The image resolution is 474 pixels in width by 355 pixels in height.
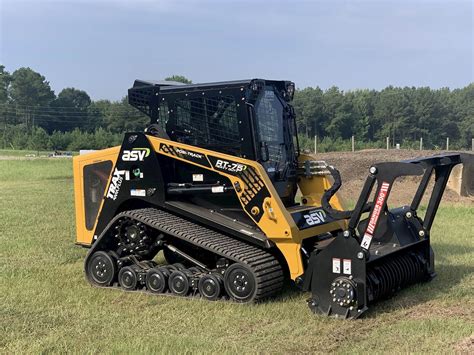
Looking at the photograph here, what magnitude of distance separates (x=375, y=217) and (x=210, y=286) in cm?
198

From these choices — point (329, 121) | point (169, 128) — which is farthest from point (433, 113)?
point (169, 128)

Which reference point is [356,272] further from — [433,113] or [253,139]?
[433,113]

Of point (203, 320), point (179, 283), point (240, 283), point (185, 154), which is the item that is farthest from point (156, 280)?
point (185, 154)

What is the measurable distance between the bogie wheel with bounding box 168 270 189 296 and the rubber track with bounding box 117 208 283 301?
1.32 feet

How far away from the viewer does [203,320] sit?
5934mm

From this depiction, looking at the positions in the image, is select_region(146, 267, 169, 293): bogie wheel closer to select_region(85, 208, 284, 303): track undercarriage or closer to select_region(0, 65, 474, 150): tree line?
select_region(85, 208, 284, 303): track undercarriage

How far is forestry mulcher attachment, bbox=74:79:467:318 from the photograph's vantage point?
20.3ft

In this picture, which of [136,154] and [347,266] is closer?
[347,266]

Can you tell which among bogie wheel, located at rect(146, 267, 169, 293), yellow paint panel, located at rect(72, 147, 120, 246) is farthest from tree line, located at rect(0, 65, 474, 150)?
bogie wheel, located at rect(146, 267, 169, 293)

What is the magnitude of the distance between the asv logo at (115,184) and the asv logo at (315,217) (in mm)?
2364

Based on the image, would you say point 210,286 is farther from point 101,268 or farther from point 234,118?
point 234,118

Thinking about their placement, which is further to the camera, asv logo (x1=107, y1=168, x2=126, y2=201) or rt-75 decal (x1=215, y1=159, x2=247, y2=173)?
asv logo (x1=107, y1=168, x2=126, y2=201)

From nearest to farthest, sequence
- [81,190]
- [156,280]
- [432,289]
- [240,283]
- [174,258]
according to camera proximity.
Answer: [240,283] < [156,280] < [432,289] < [174,258] < [81,190]

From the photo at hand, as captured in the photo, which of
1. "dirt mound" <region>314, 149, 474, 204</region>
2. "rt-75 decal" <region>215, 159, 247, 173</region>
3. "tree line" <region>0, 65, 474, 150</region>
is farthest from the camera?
"tree line" <region>0, 65, 474, 150</region>
